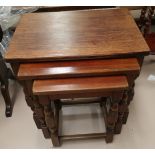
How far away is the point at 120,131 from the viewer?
4.15 feet

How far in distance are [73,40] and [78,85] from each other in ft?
0.79

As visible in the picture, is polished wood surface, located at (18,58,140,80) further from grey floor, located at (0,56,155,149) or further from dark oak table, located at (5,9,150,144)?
grey floor, located at (0,56,155,149)

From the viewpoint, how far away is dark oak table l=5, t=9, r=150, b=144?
2.81ft

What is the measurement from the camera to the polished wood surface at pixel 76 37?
86 centimetres

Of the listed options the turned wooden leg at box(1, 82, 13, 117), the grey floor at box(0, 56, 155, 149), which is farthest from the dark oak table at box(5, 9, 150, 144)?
the turned wooden leg at box(1, 82, 13, 117)

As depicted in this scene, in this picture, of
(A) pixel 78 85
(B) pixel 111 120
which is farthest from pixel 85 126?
(A) pixel 78 85

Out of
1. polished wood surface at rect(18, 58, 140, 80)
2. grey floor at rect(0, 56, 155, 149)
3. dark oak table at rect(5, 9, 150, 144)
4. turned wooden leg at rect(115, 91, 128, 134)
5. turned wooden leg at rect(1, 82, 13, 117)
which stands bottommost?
grey floor at rect(0, 56, 155, 149)

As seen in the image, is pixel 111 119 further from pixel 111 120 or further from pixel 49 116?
pixel 49 116

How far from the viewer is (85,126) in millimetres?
1351


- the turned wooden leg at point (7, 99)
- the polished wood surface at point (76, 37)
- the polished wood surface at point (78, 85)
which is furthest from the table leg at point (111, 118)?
the turned wooden leg at point (7, 99)

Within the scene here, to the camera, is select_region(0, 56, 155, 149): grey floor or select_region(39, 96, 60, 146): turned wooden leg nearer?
select_region(39, 96, 60, 146): turned wooden leg

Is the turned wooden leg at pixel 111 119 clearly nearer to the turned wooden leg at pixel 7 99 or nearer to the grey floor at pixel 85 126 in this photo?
the grey floor at pixel 85 126

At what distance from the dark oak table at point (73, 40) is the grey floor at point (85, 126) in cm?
25
